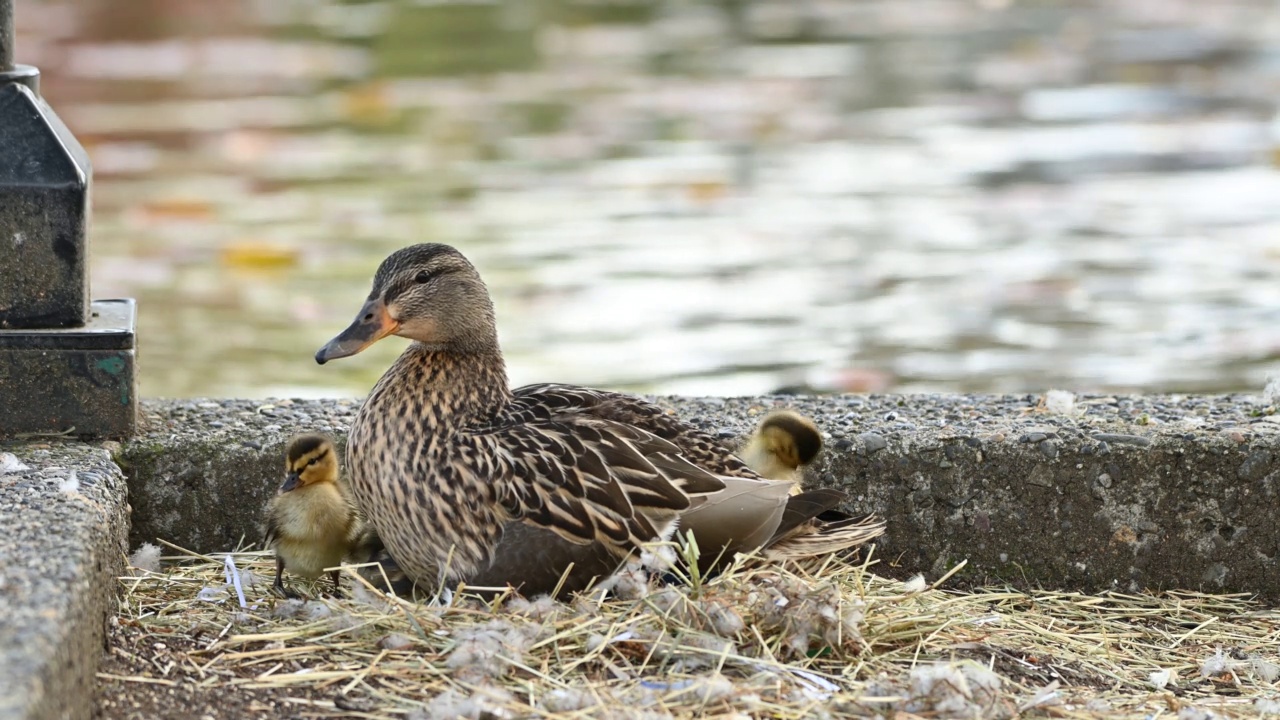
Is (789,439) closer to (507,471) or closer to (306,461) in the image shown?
(507,471)

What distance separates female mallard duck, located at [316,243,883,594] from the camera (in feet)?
14.1

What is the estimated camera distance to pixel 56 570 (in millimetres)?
3580

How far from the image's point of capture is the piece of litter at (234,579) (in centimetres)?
439

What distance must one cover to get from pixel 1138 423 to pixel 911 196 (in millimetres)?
5581

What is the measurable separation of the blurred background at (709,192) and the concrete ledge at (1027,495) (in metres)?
2.53

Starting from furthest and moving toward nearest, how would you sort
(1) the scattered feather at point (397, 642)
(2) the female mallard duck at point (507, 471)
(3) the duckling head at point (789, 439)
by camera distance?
1. (3) the duckling head at point (789, 439)
2. (2) the female mallard duck at point (507, 471)
3. (1) the scattered feather at point (397, 642)

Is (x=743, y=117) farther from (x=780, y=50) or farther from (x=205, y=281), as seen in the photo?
(x=205, y=281)

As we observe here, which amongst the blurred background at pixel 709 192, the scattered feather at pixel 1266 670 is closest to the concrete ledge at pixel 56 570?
the scattered feather at pixel 1266 670

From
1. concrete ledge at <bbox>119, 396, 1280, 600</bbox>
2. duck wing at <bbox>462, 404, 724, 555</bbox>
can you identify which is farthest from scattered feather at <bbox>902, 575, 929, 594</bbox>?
duck wing at <bbox>462, 404, 724, 555</bbox>

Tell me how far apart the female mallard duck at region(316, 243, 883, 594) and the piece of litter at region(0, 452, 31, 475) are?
809mm

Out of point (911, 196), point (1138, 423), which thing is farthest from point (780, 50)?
point (1138, 423)

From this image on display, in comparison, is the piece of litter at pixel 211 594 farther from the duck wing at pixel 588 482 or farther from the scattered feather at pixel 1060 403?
the scattered feather at pixel 1060 403

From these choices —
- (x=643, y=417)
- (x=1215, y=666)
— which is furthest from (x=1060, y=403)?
(x=643, y=417)

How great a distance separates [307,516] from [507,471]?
0.55m
